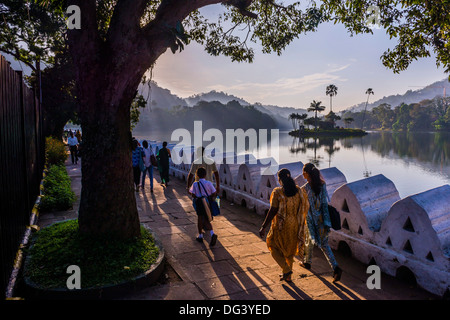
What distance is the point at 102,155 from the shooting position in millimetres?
3971

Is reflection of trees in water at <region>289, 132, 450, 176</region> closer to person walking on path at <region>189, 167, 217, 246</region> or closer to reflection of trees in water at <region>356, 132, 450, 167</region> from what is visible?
reflection of trees in water at <region>356, 132, 450, 167</region>

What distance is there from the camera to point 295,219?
3.75 meters

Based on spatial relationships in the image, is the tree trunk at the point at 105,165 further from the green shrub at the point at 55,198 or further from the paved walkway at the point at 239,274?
the green shrub at the point at 55,198

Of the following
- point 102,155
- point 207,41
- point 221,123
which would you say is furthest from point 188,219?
point 221,123

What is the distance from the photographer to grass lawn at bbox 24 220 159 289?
335cm

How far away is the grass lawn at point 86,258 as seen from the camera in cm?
335

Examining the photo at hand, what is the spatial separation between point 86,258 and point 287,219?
2.36 m

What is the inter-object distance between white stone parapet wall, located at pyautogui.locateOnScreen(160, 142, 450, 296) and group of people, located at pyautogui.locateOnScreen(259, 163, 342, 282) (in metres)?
0.68

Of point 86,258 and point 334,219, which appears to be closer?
point 86,258

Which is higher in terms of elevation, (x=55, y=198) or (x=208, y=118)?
(x=208, y=118)

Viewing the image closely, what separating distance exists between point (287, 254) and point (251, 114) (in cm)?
10992

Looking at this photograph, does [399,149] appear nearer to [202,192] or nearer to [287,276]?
[202,192]

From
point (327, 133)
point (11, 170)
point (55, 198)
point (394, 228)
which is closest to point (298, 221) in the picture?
point (394, 228)

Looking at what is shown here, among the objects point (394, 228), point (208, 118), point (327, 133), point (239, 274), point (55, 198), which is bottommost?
point (239, 274)
